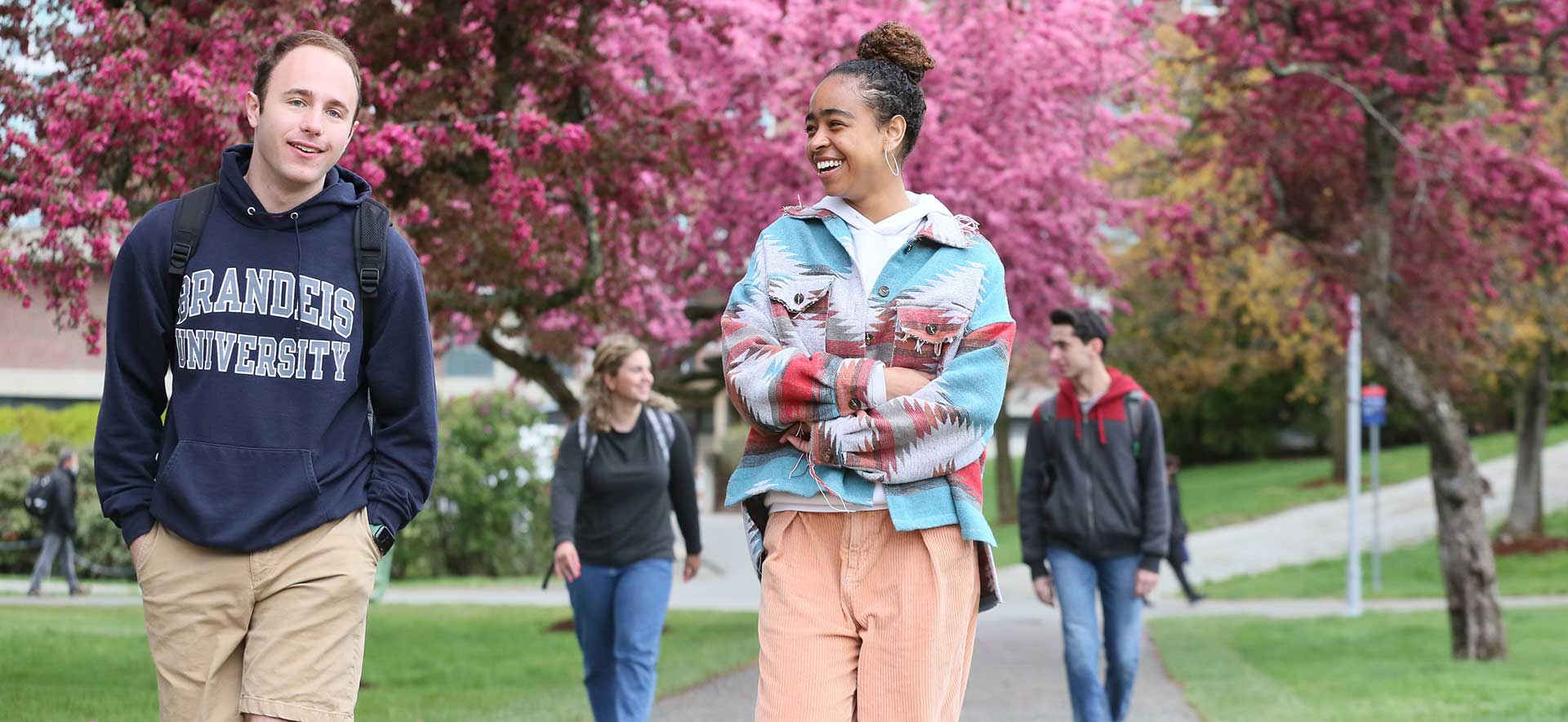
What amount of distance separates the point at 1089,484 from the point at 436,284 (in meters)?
4.50

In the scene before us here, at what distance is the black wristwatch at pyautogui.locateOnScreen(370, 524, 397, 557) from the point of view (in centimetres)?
346

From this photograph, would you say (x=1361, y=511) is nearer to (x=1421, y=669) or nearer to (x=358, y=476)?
(x=1421, y=669)

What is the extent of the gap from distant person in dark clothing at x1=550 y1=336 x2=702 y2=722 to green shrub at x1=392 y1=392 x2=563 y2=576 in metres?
18.4

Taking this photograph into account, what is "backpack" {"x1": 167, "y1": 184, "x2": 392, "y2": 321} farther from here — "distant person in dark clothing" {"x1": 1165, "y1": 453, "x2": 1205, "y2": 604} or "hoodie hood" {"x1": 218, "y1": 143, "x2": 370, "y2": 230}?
"distant person in dark clothing" {"x1": 1165, "y1": 453, "x2": 1205, "y2": 604}

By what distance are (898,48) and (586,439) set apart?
4040 millimetres

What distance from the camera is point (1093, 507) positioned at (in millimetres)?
7207

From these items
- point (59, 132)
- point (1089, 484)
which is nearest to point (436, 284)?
point (59, 132)

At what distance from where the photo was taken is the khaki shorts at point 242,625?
331 cm

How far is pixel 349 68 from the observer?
3.57m

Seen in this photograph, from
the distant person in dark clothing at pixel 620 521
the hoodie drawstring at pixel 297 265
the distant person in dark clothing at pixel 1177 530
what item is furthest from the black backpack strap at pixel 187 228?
the distant person in dark clothing at pixel 1177 530

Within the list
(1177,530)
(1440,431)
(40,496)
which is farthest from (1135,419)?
(40,496)

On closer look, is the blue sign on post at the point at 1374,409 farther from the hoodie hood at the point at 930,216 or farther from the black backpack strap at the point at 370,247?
the black backpack strap at the point at 370,247

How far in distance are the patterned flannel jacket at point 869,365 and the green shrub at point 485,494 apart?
22.4 m

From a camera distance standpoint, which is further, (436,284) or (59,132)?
(436,284)
